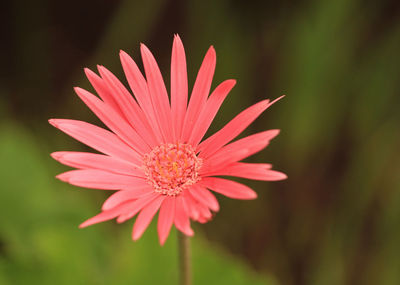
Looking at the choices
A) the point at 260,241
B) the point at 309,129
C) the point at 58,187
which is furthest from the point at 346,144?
the point at 58,187

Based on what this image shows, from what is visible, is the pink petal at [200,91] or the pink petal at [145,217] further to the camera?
the pink petal at [200,91]

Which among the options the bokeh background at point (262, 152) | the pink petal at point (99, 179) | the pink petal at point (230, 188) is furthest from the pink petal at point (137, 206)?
the bokeh background at point (262, 152)

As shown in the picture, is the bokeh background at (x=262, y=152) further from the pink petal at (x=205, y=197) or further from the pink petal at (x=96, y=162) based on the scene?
the pink petal at (x=205, y=197)

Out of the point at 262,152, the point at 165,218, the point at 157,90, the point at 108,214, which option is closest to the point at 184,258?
the point at 165,218

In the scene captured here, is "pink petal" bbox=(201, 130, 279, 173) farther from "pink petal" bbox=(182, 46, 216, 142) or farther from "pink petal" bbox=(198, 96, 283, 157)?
"pink petal" bbox=(182, 46, 216, 142)

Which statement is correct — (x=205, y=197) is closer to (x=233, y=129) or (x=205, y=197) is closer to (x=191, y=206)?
(x=191, y=206)

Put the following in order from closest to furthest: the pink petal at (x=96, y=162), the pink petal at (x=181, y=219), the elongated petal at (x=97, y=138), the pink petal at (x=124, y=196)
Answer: the pink petal at (x=181, y=219) → the pink petal at (x=124, y=196) → the pink petal at (x=96, y=162) → the elongated petal at (x=97, y=138)

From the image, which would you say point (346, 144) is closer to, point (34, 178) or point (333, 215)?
point (333, 215)
